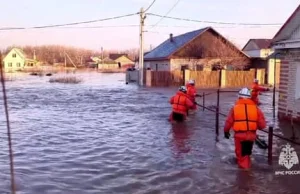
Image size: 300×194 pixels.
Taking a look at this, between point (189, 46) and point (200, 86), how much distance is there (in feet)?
22.5

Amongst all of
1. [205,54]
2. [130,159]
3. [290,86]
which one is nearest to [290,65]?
[290,86]

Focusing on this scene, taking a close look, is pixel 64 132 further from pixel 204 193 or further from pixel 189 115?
pixel 204 193

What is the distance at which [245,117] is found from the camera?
7.45 m

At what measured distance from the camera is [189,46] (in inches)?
1651

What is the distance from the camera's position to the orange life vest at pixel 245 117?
7.45m

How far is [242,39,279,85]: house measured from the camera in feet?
131

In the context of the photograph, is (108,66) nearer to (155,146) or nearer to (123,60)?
(123,60)

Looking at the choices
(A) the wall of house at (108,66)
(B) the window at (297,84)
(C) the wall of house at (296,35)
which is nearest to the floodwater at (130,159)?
(B) the window at (297,84)

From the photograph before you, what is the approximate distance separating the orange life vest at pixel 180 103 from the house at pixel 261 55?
68.4 ft

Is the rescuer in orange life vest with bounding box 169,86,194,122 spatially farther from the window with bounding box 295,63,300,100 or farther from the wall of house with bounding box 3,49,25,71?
the wall of house with bounding box 3,49,25,71

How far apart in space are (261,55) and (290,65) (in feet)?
174

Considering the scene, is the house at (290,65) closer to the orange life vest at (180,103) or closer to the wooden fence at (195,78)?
the orange life vest at (180,103)

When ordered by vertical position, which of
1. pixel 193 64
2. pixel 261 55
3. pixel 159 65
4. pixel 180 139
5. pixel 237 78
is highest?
pixel 261 55

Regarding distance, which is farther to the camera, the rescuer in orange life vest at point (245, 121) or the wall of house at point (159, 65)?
the wall of house at point (159, 65)
